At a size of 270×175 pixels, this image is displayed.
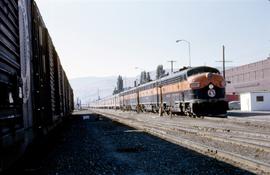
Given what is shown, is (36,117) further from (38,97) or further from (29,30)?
(29,30)

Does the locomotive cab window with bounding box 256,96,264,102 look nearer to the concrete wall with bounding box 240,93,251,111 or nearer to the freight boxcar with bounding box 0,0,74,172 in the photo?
the concrete wall with bounding box 240,93,251,111

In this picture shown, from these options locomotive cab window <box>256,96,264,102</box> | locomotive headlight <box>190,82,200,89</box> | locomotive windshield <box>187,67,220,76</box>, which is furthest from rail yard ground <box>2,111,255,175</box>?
locomotive cab window <box>256,96,264,102</box>

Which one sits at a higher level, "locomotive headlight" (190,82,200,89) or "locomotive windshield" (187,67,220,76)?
"locomotive windshield" (187,67,220,76)

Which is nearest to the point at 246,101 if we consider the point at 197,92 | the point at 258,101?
the point at 258,101

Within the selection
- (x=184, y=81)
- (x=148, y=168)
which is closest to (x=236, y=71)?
(x=184, y=81)

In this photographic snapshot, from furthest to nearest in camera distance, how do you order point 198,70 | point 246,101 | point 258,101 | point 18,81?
point 246,101, point 258,101, point 198,70, point 18,81

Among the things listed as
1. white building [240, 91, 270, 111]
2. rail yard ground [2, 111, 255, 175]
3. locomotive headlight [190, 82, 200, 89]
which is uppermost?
locomotive headlight [190, 82, 200, 89]

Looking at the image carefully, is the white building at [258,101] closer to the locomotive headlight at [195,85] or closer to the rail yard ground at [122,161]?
the locomotive headlight at [195,85]

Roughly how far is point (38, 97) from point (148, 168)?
3093 mm

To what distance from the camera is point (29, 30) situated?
839cm

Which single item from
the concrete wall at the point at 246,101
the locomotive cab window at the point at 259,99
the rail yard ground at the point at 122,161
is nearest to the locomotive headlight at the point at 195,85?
the rail yard ground at the point at 122,161

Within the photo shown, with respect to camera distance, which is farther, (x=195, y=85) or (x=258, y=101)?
(x=258, y=101)

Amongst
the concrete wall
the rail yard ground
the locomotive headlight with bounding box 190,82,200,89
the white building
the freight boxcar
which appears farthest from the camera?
the concrete wall

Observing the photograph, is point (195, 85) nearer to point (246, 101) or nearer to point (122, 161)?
point (122, 161)
